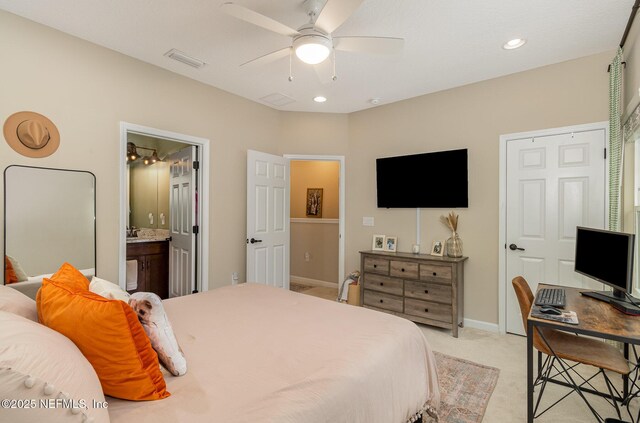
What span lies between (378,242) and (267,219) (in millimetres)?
1534

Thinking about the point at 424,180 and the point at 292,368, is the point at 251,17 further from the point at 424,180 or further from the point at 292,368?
the point at 424,180

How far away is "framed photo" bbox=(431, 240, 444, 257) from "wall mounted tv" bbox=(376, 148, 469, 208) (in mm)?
447

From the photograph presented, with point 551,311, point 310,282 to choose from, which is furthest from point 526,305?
point 310,282

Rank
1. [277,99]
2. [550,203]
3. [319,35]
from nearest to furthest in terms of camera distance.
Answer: [319,35]
[550,203]
[277,99]

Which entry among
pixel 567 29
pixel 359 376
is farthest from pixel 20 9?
pixel 567 29

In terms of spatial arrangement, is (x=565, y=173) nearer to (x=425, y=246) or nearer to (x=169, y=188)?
(x=425, y=246)

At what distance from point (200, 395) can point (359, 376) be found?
617 millimetres

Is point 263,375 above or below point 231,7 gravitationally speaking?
below

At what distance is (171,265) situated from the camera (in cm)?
438

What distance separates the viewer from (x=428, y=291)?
3.57 meters

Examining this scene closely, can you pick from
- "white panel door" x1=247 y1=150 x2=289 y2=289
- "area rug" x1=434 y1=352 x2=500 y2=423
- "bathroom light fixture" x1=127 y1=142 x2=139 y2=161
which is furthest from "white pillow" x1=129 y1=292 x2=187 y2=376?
"bathroom light fixture" x1=127 y1=142 x2=139 y2=161

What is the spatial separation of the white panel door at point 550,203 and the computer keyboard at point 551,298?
1085mm

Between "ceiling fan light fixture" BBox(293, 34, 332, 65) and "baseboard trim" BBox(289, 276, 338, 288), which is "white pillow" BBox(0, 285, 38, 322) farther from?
"baseboard trim" BBox(289, 276, 338, 288)

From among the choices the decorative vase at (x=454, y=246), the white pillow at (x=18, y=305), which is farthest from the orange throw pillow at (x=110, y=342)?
the decorative vase at (x=454, y=246)
